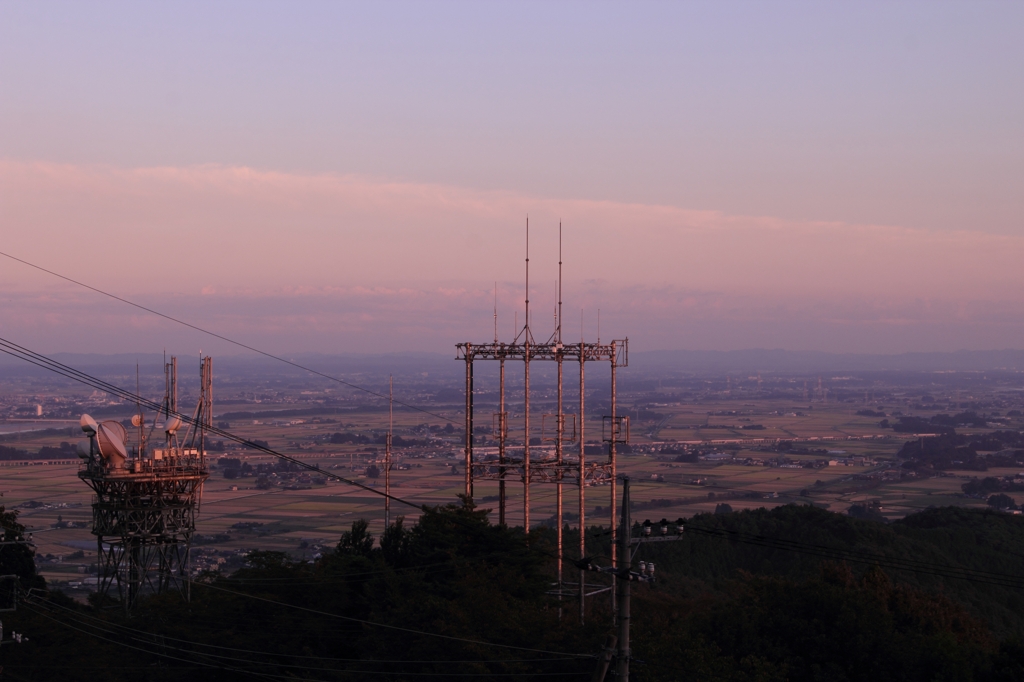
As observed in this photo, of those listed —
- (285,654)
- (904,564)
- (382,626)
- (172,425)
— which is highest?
(172,425)

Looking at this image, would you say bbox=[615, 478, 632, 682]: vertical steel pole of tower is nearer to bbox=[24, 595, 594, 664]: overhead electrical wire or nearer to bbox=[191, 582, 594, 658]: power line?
bbox=[191, 582, 594, 658]: power line

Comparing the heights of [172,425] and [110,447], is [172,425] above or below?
above

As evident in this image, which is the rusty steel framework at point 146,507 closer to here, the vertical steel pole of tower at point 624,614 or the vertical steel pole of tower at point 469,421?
the vertical steel pole of tower at point 469,421

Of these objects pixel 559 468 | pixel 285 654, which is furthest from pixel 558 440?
pixel 285 654

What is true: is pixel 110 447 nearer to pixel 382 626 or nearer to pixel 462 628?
pixel 382 626

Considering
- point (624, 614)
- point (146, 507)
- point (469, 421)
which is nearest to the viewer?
point (624, 614)

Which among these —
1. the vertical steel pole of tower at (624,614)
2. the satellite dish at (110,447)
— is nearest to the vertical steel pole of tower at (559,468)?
the vertical steel pole of tower at (624,614)

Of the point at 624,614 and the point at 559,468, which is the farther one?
the point at 559,468

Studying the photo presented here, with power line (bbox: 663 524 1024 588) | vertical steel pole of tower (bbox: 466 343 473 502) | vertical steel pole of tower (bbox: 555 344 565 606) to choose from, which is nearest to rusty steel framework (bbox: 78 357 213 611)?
vertical steel pole of tower (bbox: 466 343 473 502)

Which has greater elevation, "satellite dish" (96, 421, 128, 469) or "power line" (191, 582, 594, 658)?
"satellite dish" (96, 421, 128, 469)
